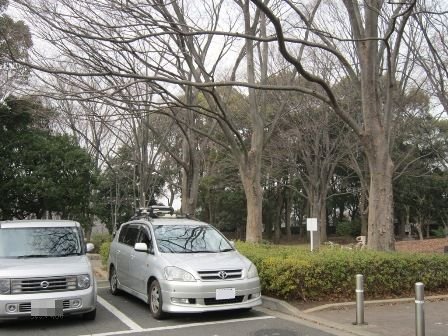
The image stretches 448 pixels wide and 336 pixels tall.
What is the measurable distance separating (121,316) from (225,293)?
1.94 metres

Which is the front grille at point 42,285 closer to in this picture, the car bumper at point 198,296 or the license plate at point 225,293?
the car bumper at point 198,296

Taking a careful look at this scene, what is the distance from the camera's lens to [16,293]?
7.34 m

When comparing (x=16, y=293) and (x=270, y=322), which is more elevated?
(x=16, y=293)

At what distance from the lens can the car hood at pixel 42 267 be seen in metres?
7.44

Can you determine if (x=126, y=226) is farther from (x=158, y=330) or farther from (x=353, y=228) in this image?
(x=353, y=228)

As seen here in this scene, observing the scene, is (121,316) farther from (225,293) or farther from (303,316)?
(303,316)

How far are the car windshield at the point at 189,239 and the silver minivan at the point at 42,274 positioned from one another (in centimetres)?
130

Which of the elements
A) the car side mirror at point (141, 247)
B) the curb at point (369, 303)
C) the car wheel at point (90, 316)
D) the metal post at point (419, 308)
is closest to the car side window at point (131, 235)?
the car side mirror at point (141, 247)

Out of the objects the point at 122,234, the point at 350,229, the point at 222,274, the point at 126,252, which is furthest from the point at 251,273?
the point at 350,229

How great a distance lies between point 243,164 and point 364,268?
21.0 ft

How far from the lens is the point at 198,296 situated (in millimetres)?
7828

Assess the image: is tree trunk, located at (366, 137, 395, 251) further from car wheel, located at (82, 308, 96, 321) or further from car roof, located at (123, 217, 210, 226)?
car wheel, located at (82, 308, 96, 321)

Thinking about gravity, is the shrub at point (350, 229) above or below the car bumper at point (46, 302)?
above

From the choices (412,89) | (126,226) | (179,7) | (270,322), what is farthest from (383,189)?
(412,89)
